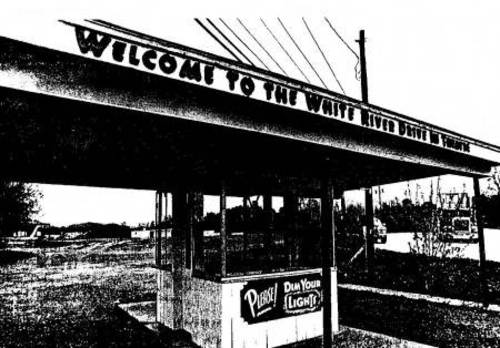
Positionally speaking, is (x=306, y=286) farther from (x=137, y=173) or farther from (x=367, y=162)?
(x=137, y=173)

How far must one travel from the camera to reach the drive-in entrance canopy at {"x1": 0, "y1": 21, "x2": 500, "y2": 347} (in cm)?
336

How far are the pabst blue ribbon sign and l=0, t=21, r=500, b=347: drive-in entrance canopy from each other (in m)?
0.02

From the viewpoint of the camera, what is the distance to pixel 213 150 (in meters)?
5.36

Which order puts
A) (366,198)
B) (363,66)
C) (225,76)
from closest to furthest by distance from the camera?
(225,76), (366,198), (363,66)

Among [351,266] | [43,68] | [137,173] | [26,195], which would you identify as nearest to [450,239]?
[351,266]

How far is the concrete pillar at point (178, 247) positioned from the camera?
22.9 feet

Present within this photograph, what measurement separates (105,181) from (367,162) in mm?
4725

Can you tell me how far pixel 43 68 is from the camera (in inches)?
122

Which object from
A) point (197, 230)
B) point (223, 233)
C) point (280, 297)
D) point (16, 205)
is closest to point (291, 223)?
point (280, 297)

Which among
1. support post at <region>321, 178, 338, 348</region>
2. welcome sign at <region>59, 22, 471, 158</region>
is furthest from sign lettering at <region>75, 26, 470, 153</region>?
support post at <region>321, 178, 338, 348</region>

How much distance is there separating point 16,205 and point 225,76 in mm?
37330

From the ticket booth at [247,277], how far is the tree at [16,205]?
95.9ft

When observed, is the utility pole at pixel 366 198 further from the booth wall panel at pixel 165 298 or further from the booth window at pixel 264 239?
the booth wall panel at pixel 165 298

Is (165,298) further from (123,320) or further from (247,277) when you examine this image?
(247,277)
